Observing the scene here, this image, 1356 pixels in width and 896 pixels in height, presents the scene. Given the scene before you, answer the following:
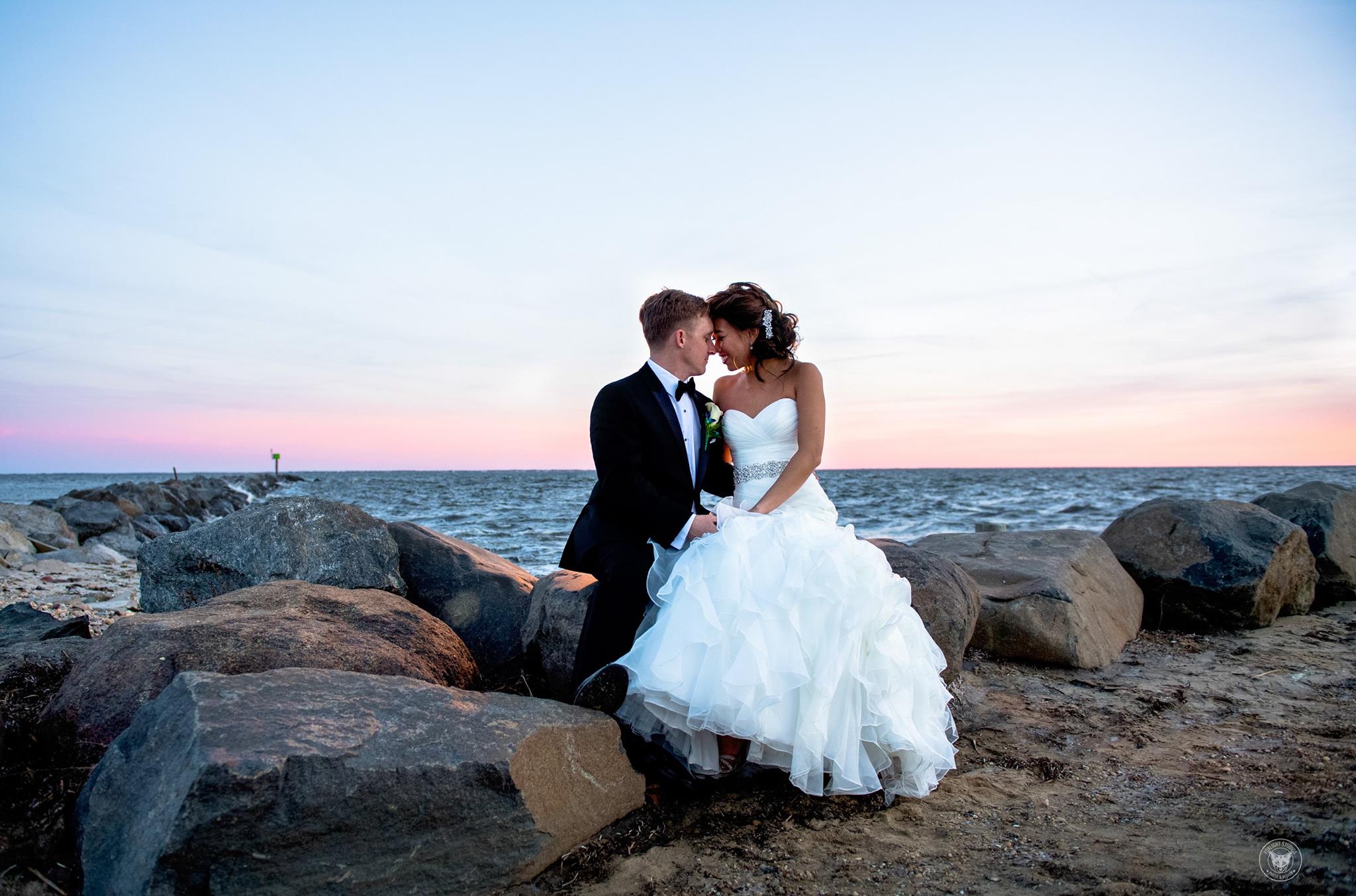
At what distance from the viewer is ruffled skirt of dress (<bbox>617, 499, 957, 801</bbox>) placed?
356 centimetres

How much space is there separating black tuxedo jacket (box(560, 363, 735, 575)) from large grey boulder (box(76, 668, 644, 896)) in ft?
3.73

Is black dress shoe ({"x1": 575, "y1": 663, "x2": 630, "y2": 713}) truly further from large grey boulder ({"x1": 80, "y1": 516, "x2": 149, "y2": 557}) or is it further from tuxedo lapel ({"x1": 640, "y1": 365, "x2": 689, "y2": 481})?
large grey boulder ({"x1": 80, "y1": 516, "x2": 149, "y2": 557})

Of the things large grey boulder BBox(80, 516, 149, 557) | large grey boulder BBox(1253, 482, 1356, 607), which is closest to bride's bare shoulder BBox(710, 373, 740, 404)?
large grey boulder BBox(1253, 482, 1356, 607)

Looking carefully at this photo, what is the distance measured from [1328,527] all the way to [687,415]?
7934 millimetres

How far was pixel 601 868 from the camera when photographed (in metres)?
3.24

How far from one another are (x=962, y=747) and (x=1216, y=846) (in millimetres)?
1582

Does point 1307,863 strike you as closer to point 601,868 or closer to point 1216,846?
point 1216,846

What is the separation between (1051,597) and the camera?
6.38 meters

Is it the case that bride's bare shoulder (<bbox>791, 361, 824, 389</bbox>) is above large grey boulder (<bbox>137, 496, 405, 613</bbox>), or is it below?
above

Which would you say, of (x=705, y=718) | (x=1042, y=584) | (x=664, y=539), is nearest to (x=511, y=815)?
(x=705, y=718)

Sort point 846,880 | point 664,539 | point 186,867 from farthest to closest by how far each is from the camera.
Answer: point 664,539 → point 846,880 → point 186,867

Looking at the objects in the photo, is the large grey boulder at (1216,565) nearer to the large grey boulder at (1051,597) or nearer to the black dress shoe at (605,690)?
the large grey boulder at (1051,597)

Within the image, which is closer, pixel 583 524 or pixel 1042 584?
pixel 583 524

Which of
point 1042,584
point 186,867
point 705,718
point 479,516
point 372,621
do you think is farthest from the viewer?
point 479,516
